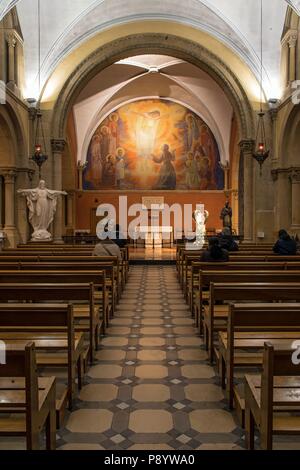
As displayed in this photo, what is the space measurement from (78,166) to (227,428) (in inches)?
948

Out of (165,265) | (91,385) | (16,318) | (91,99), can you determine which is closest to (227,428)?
(91,385)

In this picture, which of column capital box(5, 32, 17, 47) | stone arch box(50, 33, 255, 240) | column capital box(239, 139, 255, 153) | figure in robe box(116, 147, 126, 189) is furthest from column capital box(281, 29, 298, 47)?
figure in robe box(116, 147, 126, 189)

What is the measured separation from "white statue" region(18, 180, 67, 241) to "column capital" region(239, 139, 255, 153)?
7.19 meters

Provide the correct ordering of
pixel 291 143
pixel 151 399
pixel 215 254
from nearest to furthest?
pixel 151 399
pixel 215 254
pixel 291 143

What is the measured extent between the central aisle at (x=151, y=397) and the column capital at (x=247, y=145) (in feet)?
37.2

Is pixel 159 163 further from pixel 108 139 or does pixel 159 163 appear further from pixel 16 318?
pixel 16 318

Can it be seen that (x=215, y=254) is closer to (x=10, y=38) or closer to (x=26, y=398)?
(x=26, y=398)

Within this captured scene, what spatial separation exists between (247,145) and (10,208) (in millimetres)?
9067

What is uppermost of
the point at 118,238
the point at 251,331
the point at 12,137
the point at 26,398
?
the point at 12,137

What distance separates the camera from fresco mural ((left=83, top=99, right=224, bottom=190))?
→ 89.0 feet

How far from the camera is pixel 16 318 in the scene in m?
3.52

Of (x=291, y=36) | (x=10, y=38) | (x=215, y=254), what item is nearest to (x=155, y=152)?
(x=291, y=36)

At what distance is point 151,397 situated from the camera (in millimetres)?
4047

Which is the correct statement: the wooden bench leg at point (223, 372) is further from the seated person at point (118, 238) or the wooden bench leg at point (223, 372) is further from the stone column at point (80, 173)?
the stone column at point (80, 173)
